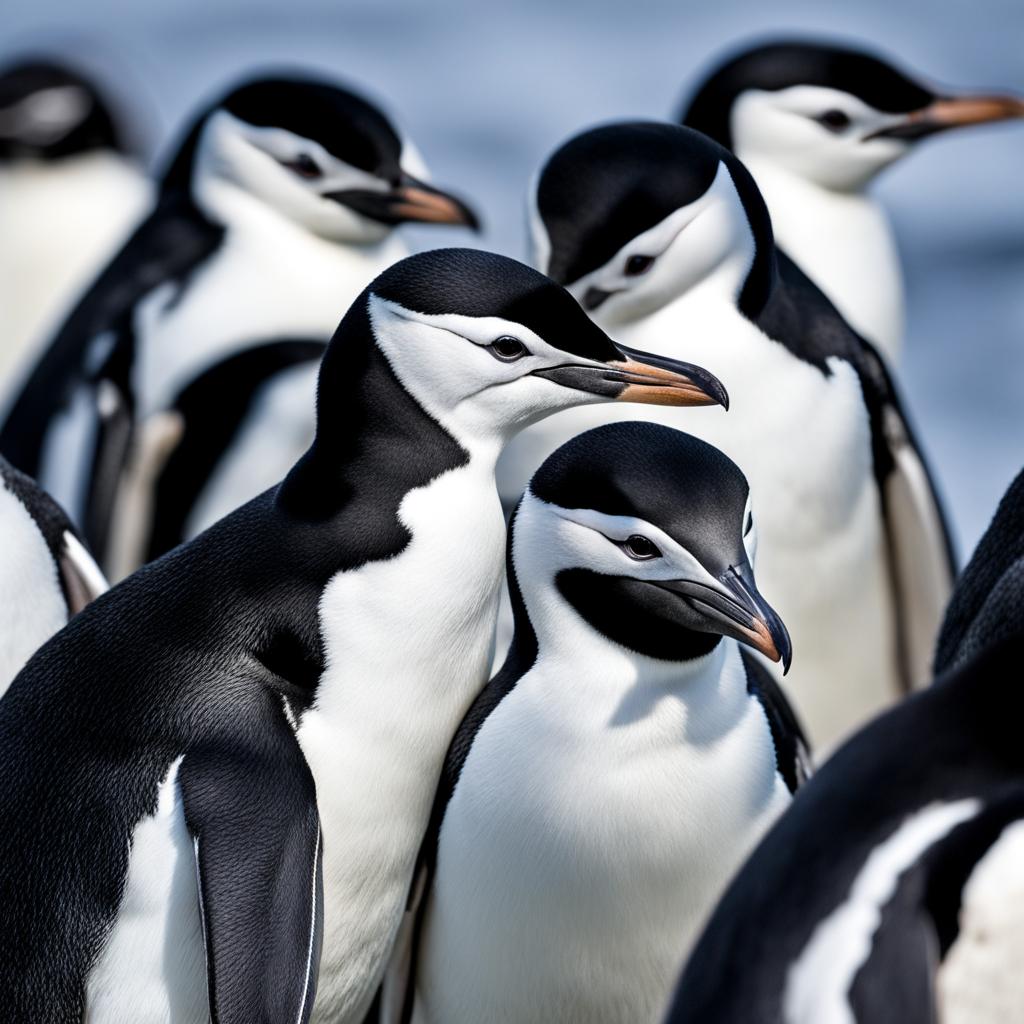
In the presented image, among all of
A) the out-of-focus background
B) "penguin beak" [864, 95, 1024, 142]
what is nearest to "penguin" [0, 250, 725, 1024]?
"penguin beak" [864, 95, 1024, 142]

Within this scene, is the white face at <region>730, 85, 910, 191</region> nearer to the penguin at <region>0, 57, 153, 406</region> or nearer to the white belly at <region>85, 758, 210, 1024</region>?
the white belly at <region>85, 758, 210, 1024</region>

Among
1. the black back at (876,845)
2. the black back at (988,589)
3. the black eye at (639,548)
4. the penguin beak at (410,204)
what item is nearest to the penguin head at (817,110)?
the penguin beak at (410,204)

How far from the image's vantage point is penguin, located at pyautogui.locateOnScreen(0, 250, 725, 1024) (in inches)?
88.3

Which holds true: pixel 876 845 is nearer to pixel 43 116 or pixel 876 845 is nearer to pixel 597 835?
pixel 597 835

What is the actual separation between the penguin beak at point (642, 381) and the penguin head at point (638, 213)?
557mm

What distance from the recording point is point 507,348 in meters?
2.31

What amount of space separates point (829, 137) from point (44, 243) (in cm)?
280

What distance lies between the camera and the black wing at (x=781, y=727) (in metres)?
2.47

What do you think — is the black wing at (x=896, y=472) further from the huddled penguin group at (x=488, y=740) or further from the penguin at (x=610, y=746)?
the penguin at (x=610, y=746)

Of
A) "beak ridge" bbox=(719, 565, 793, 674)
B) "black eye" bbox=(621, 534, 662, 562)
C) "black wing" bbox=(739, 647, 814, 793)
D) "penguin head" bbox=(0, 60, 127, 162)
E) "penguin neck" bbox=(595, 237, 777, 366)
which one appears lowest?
"penguin head" bbox=(0, 60, 127, 162)

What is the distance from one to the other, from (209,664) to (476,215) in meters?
1.68

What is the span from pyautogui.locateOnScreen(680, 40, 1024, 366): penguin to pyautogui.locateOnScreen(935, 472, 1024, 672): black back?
4.67 ft

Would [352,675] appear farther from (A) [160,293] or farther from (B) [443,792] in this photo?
(A) [160,293]

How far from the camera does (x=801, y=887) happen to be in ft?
5.65
